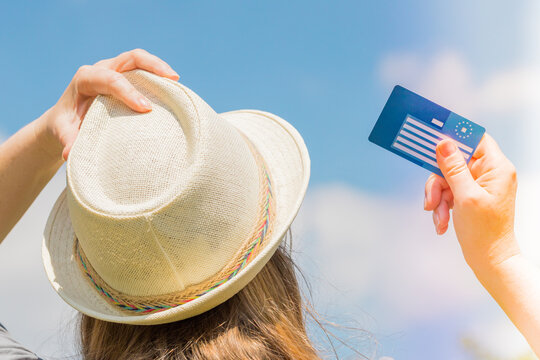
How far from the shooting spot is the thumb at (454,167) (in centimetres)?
144

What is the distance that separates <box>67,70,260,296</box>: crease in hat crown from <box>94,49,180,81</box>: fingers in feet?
0.47

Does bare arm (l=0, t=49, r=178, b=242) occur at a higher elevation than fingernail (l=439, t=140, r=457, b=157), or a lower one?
lower

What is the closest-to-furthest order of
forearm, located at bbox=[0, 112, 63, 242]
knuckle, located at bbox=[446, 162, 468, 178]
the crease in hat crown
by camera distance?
the crease in hat crown, knuckle, located at bbox=[446, 162, 468, 178], forearm, located at bbox=[0, 112, 63, 242]

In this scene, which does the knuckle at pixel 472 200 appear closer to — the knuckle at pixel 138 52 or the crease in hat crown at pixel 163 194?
the crease in hat crown at pixel 163 194

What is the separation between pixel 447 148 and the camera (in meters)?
1.51

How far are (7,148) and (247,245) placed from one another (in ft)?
4.32

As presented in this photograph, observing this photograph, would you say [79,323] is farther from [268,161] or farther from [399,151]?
[399,151]

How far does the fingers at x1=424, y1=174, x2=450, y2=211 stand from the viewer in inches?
62.8

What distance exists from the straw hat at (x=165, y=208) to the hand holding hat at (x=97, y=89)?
0.15 ft

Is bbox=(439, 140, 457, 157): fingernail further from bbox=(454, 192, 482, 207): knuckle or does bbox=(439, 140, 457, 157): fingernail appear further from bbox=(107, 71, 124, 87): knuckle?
bbox=(107, 71, 124, 87): knuckle

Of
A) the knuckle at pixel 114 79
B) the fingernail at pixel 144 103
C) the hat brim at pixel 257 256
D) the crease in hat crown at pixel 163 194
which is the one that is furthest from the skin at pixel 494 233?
the knuckle at pixel 114 79

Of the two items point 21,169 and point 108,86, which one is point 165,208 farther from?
point 21,169

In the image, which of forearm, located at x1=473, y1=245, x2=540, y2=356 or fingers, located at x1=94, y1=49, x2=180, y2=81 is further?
fingers, located at x1=94, y1=49, x2=180, y2=81

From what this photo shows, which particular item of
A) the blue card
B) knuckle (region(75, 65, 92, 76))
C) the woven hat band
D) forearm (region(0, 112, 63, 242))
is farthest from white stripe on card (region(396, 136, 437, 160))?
forearm (region(0, 112, 63, 242))
